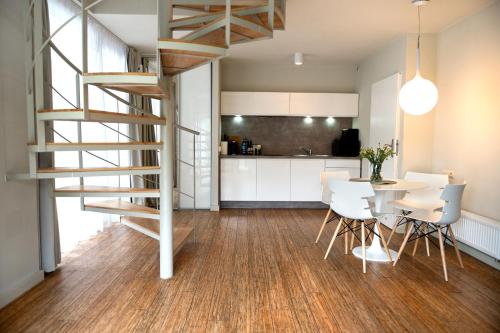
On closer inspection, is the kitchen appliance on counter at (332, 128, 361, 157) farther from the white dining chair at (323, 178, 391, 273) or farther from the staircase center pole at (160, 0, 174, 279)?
the staircase center pole at (160, 0, 174, 279)

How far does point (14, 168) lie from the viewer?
2584mm

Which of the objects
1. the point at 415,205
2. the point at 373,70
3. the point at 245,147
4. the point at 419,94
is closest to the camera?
the point at 419,94

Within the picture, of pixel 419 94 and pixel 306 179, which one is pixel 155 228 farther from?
pixel 306 179

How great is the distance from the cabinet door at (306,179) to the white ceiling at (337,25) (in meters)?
1.81

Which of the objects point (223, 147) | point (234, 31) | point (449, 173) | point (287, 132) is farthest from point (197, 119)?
point (449, 173)

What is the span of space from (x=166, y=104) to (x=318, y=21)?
2129mm

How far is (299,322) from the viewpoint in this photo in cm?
226

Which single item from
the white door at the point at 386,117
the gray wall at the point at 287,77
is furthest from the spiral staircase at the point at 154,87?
the gray wall at the point at 287,77

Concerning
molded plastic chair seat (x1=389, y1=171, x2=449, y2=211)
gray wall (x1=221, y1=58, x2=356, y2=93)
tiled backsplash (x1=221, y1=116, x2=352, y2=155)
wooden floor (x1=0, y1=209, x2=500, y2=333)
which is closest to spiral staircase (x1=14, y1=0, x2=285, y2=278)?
wooden floor (x1=0, y1=209, x2=500, y2=333)

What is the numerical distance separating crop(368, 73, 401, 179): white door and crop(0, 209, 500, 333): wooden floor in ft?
4.38

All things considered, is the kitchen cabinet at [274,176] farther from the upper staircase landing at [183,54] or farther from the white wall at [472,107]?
the upper staircase landing at [183,54]

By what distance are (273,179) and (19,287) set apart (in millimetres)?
4052

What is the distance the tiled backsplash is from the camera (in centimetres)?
647

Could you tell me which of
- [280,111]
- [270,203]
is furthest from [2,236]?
[280,111]
